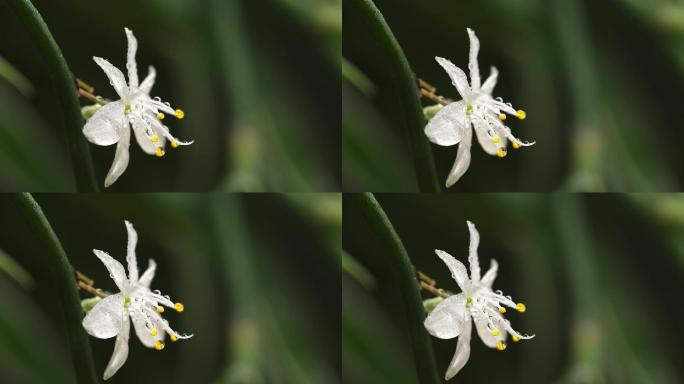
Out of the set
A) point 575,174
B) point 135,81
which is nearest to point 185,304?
point 135,81

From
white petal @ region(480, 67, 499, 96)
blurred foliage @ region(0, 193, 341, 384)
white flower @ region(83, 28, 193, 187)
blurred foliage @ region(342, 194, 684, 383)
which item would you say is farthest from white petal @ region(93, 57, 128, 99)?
white petal @ region(480, 67, 499, 96)

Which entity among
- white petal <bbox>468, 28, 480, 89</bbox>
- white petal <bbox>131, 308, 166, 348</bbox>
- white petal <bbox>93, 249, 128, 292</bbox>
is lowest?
white petal <bbox>131, 308, 166, 348</bbox>

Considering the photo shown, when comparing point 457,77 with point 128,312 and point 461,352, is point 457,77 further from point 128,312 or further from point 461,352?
point 128,312

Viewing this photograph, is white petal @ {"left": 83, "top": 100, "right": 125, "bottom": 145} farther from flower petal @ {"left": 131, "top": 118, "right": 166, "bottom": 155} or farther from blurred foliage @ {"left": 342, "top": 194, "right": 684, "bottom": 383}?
blurred foliage @ {"left": 342, "top": 194, "right": 684, "bottom": 383}

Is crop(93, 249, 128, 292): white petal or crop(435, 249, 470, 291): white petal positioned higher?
crop(435, 249, 470, 291): white petal

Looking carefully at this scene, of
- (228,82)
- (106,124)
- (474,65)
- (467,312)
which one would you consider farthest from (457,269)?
(106,124)

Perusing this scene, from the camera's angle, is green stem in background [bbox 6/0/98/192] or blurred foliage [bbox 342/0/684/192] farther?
blurred foliage [bbox 342/0/684/192]

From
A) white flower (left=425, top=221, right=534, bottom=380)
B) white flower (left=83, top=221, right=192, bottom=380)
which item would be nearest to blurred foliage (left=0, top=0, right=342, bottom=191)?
white flower (left=83, top=221, right=192, bottom=380)
